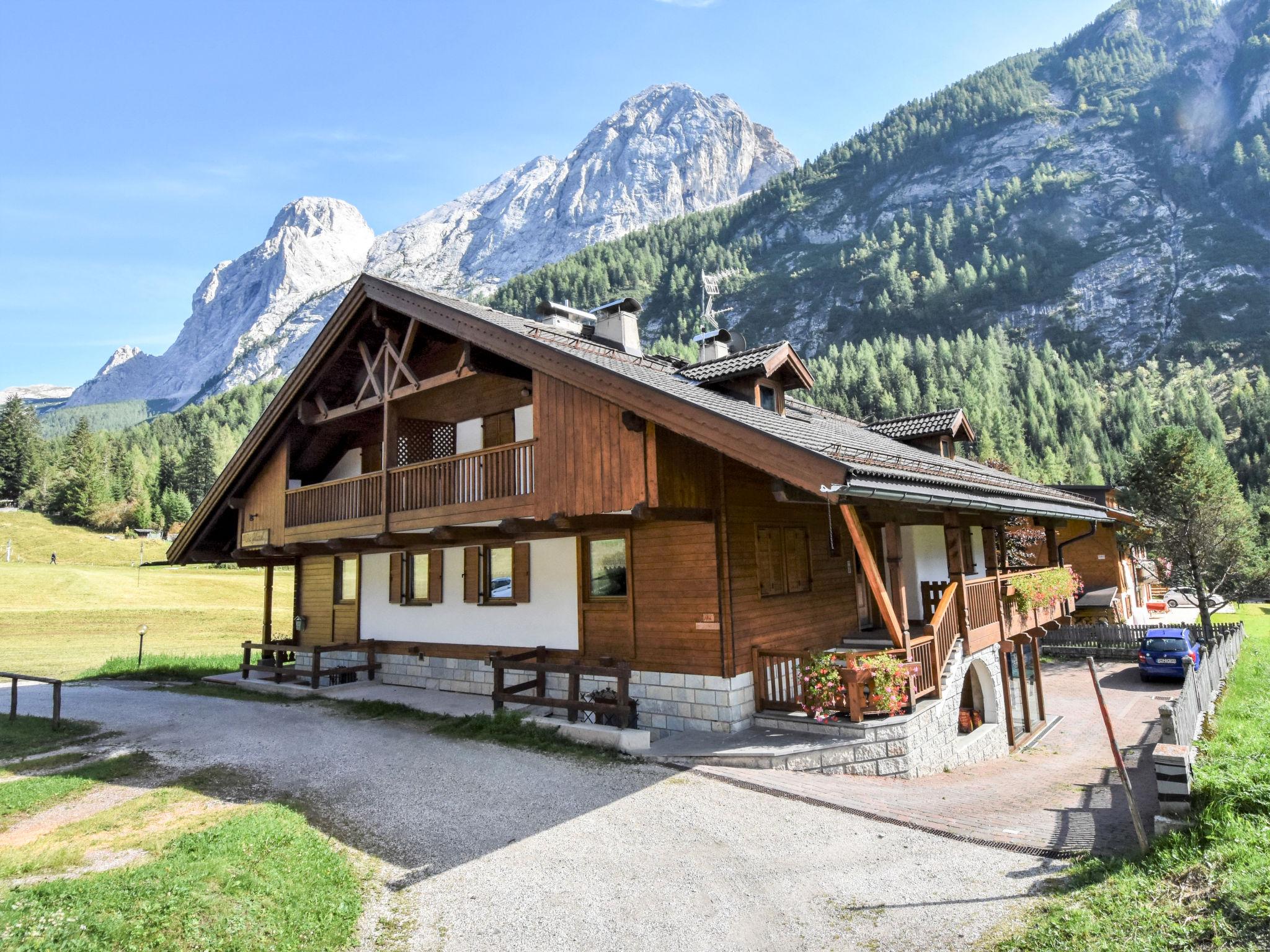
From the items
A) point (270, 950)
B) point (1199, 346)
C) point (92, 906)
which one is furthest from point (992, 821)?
point (1199, 346)

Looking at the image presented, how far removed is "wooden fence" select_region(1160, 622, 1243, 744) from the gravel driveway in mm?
3373

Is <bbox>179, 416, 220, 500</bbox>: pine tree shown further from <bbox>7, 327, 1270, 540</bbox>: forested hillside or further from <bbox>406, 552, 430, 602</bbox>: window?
<bbox>406, 552, 430, 602</bbox>: window

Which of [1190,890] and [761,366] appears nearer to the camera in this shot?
[1190,890]

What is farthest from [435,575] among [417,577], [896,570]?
[896,570]

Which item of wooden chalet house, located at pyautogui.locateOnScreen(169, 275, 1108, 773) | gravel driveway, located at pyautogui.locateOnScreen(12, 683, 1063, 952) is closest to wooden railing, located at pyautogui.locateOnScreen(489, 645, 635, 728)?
wooden chalet house, located at pyautogui.locateOnScreen(169, 275, 1108, 773)

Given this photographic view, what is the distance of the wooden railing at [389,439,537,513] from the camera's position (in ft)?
40.4

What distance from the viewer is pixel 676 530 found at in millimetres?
11945

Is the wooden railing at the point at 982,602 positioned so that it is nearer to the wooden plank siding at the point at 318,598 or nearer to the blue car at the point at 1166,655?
the blue car at the point at 1166,655

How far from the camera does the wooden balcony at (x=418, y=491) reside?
40.8 ft

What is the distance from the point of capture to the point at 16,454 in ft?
309

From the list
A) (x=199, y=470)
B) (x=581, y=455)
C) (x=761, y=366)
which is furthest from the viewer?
(x=199, y=470)

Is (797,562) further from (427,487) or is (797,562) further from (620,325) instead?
(620,325)

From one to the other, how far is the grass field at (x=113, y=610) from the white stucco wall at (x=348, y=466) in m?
10.8

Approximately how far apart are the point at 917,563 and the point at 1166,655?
12.5 m
